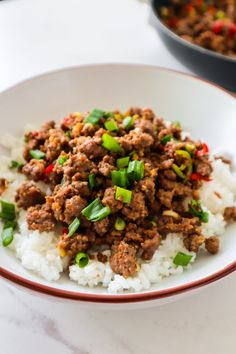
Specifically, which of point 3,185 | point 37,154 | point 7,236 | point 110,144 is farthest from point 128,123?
point 7,236

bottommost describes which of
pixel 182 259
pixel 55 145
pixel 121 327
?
pixel 121 327

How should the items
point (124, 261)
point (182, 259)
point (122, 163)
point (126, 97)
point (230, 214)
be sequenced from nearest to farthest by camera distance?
point (124, 261) → point (182, 259) → point (122, 163) → point (230, 214) → point (126, 97)

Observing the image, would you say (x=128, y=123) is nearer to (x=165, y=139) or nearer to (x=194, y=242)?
(x=165, y=139)

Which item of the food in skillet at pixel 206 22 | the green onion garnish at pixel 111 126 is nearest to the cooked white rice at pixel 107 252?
the green onion garnish at pixel 111 126

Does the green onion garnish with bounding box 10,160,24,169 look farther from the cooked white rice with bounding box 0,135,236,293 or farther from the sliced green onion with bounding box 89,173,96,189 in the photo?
the sliced green onion with bounding box 89,173,96,189

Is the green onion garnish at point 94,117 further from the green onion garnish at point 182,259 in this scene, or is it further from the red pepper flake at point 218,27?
the red pepper flake at point 218,27

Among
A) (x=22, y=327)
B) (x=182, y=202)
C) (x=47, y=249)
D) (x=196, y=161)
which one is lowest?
(x=22, y=327)

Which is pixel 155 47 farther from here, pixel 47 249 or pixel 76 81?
pixel 47 249

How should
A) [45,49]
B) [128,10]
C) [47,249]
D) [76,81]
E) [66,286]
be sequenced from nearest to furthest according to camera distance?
[66,286]
[47,249]
[76,81]
[45,49]
[128,10]

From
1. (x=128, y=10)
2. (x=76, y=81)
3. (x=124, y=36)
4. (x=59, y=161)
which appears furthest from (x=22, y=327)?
(x=128, y=10)
